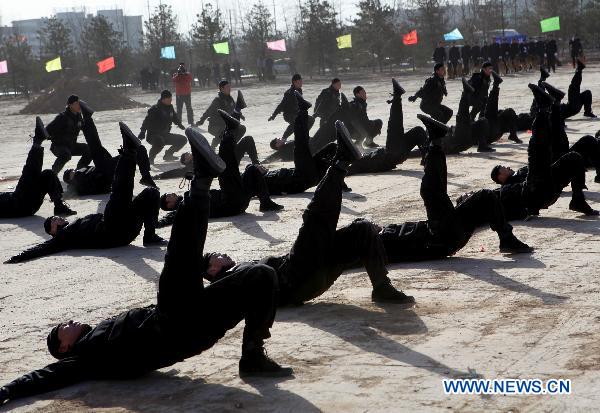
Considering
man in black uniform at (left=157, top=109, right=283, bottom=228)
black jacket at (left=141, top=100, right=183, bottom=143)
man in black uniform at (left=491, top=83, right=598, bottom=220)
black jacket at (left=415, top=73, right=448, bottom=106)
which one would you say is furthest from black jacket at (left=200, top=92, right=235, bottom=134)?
man in black uniform at (left=491, top=83, right=598, bottom=220)

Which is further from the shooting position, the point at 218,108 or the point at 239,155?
the point at 218,108

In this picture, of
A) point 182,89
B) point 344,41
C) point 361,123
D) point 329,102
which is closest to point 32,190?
point 361,123

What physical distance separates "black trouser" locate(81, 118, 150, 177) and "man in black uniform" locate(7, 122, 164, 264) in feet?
11.9

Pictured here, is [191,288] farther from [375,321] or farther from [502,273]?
[502,273]

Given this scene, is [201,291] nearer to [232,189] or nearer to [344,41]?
[232,189]

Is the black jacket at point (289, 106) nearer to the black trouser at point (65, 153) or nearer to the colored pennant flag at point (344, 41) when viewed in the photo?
the black trouser at point (65, 153)

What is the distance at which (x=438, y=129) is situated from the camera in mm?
8391

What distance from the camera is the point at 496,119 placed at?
18438 mm

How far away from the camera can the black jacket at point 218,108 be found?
21266mm

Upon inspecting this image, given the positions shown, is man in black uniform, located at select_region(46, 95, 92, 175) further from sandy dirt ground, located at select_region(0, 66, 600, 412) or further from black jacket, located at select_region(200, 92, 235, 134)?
black jacket, located at select_region(200, 92, 235, 134)

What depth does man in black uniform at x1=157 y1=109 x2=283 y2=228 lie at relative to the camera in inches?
467

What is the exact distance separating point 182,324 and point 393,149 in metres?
10.1

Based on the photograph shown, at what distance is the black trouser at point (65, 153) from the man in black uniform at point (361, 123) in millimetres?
5351

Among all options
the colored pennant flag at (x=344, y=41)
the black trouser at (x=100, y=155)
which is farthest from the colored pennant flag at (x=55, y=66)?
the black trouser at (x=100, y=155)
